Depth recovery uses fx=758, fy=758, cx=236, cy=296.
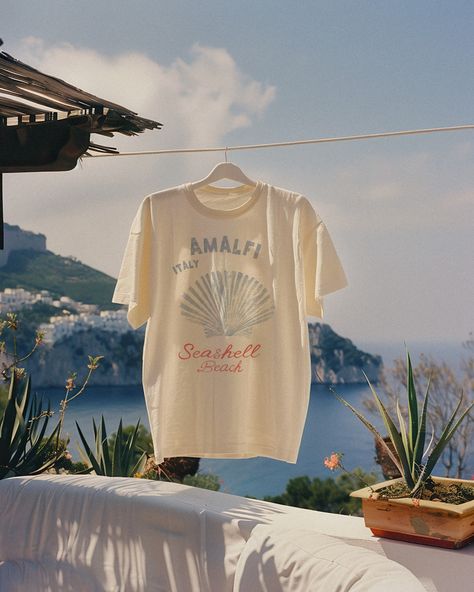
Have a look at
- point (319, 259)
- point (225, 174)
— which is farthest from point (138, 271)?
point (319, 259)

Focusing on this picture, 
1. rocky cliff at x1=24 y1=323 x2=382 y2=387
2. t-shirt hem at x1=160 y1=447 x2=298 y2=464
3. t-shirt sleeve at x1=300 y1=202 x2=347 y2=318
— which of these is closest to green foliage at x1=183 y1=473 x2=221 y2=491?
rocky cliff at x1=24 y1=323 x2=382 y2=387

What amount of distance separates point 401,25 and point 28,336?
4883 mm

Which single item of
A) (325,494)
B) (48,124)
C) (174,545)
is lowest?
(325,494)

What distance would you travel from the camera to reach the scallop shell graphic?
263 cm

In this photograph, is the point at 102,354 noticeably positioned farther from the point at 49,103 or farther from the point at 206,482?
the point at 49,103

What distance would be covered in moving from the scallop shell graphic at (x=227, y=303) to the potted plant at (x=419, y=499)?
0.54 metres

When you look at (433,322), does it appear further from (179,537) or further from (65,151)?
(65,151)

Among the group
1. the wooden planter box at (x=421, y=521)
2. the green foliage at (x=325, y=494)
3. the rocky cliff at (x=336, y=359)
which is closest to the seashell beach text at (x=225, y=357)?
the wooden planter box at (x=421, y=521)

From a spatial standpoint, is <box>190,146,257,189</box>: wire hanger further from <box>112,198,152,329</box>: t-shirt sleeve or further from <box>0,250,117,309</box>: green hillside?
A: <box>0,250,117,309</box>: green hillside

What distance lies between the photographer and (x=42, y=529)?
2969 millimetres

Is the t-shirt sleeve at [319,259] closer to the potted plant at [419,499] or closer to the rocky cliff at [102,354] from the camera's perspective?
the potted plant at [419,499]

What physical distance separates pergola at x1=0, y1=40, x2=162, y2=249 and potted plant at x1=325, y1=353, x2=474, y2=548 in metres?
1.40

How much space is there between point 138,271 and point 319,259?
646 mm

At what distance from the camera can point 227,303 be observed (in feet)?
8.68
